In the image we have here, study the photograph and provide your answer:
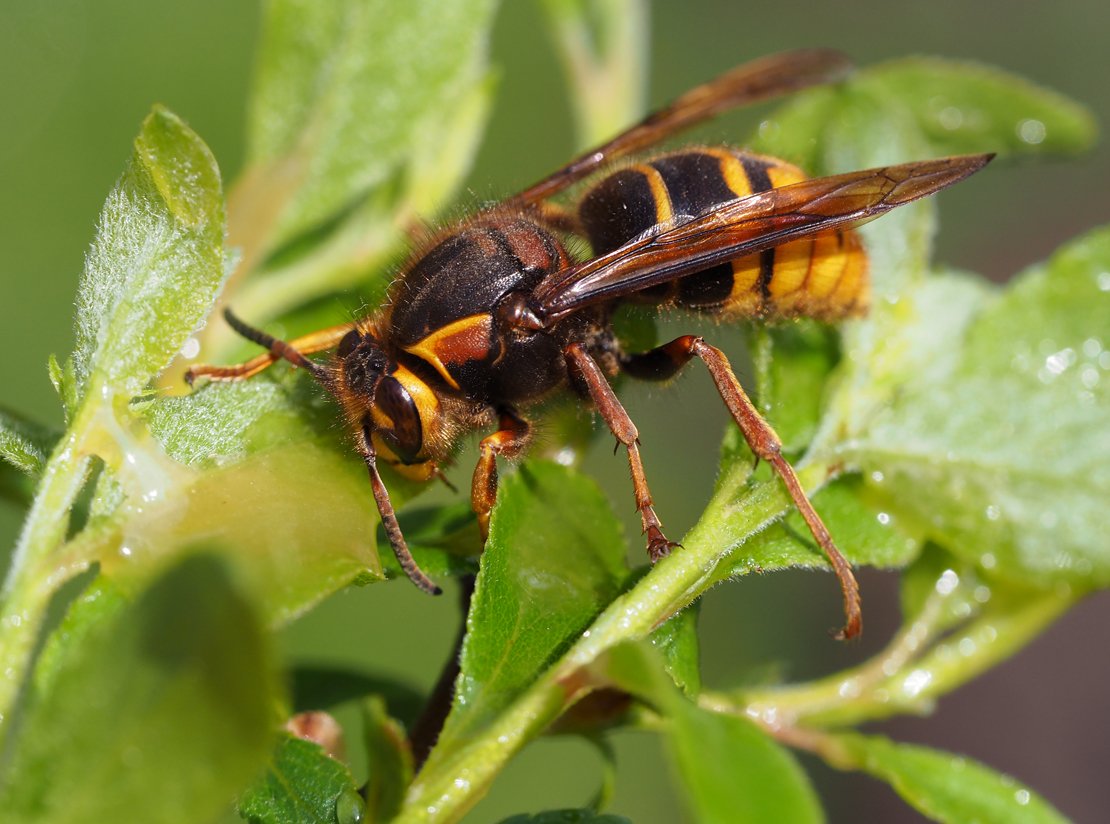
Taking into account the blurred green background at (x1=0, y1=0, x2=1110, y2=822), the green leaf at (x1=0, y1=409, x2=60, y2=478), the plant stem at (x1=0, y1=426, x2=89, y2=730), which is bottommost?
the blurred green background at (x1=0, y1=0, x2=1110, y2=822)

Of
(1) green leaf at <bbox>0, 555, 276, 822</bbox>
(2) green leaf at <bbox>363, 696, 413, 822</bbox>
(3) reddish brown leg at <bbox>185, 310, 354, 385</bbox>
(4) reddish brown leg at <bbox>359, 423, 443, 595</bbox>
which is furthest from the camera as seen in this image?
(3) reddish brown leg at <bbox>185, 310, 354, 385</bbox>

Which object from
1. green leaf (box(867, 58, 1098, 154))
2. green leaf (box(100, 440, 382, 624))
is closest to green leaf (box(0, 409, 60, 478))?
green leaf (box(100, 440, 382, 624))

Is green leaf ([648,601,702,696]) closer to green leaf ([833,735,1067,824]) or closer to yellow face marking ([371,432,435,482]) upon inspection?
green leaf ([833,735,1067,824])

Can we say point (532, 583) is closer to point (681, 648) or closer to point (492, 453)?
point (681, 648)

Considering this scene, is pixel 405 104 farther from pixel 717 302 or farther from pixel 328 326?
pixel 717 302

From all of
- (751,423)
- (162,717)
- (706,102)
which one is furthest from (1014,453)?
(706,102)
